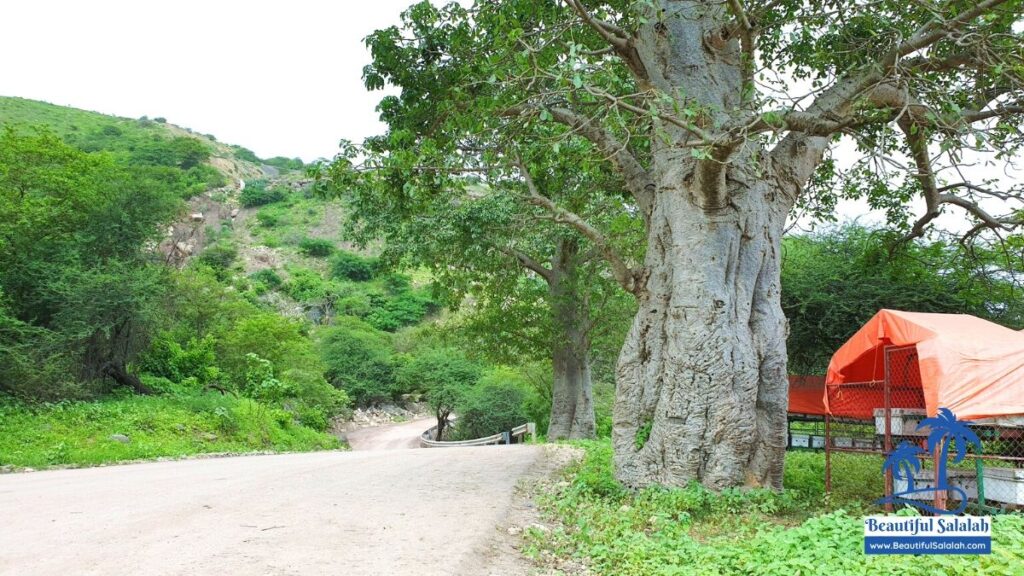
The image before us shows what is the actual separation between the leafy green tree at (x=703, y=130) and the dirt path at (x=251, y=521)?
8.37ft

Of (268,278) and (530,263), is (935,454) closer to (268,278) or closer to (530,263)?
(530,263)

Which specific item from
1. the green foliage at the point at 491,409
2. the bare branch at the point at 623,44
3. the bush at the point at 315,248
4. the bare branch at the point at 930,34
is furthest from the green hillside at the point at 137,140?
the bare branch at the point at 930,34

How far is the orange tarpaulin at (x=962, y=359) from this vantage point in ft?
21.4

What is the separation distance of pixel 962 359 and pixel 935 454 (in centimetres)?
98

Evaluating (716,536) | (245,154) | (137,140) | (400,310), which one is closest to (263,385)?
(716,536)

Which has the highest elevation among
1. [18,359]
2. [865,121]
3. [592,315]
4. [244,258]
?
[244,258]

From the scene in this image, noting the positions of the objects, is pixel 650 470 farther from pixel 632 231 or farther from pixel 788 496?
pixel 632 231

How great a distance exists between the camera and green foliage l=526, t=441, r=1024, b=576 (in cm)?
442

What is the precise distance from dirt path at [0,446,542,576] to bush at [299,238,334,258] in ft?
206

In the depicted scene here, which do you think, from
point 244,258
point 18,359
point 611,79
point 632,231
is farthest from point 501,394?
point 244,258

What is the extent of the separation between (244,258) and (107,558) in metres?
64.2

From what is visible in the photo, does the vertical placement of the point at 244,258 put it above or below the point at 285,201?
below

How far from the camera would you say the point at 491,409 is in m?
29.3

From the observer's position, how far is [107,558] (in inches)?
186
